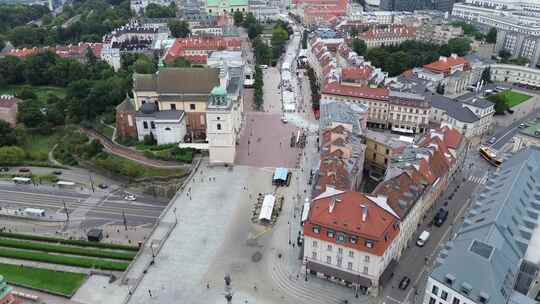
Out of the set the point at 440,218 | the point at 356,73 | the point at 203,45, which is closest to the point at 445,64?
the point at 356,73

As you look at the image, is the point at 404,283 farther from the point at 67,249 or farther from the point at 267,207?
the point at 67,249

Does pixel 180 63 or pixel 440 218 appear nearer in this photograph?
pixel 440 218

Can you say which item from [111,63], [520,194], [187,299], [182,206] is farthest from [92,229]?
[111,63]

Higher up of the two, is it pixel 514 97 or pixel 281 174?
pixel 514 97

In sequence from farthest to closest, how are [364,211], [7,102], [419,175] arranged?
[7,102] → [419,175] → [364,211]

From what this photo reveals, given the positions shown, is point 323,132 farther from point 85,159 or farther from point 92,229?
point 85,159

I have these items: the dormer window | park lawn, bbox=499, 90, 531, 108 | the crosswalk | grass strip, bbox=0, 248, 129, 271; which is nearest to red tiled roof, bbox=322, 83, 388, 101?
the crosswalk

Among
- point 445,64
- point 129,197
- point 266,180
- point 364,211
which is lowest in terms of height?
point 129,197
